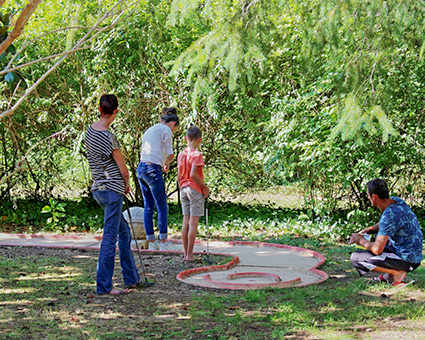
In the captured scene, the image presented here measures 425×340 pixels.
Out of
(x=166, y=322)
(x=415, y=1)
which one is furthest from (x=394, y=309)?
(x=415, y=1)

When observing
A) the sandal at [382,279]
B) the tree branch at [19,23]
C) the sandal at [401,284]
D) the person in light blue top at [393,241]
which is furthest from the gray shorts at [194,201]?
the tree branch at [19,23]

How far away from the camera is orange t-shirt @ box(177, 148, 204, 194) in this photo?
601cm

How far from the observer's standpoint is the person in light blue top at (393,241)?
16.0ft

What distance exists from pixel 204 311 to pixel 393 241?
2031mm

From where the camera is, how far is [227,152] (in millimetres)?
10461

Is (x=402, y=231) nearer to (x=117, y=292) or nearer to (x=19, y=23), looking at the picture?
(x=117, y=292)

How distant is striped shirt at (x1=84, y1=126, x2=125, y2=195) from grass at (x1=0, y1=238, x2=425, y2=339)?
105 cm

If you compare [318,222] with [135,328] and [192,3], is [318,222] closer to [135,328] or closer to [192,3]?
[192,3]

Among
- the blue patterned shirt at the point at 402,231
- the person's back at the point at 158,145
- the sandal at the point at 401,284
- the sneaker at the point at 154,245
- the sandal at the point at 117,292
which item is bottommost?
the sandal at the point at 401,284

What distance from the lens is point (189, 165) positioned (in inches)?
241

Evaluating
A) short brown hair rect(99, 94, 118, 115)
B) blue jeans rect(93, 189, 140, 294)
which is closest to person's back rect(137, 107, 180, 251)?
blue jeans rect(93, 189, 140, 294)

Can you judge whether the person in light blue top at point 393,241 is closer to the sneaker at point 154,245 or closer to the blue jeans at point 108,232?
the blue jeans at point 108,232

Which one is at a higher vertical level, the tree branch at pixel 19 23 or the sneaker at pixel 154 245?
the tree branch at pixel 19 23

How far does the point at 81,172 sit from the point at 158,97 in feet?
9.73
